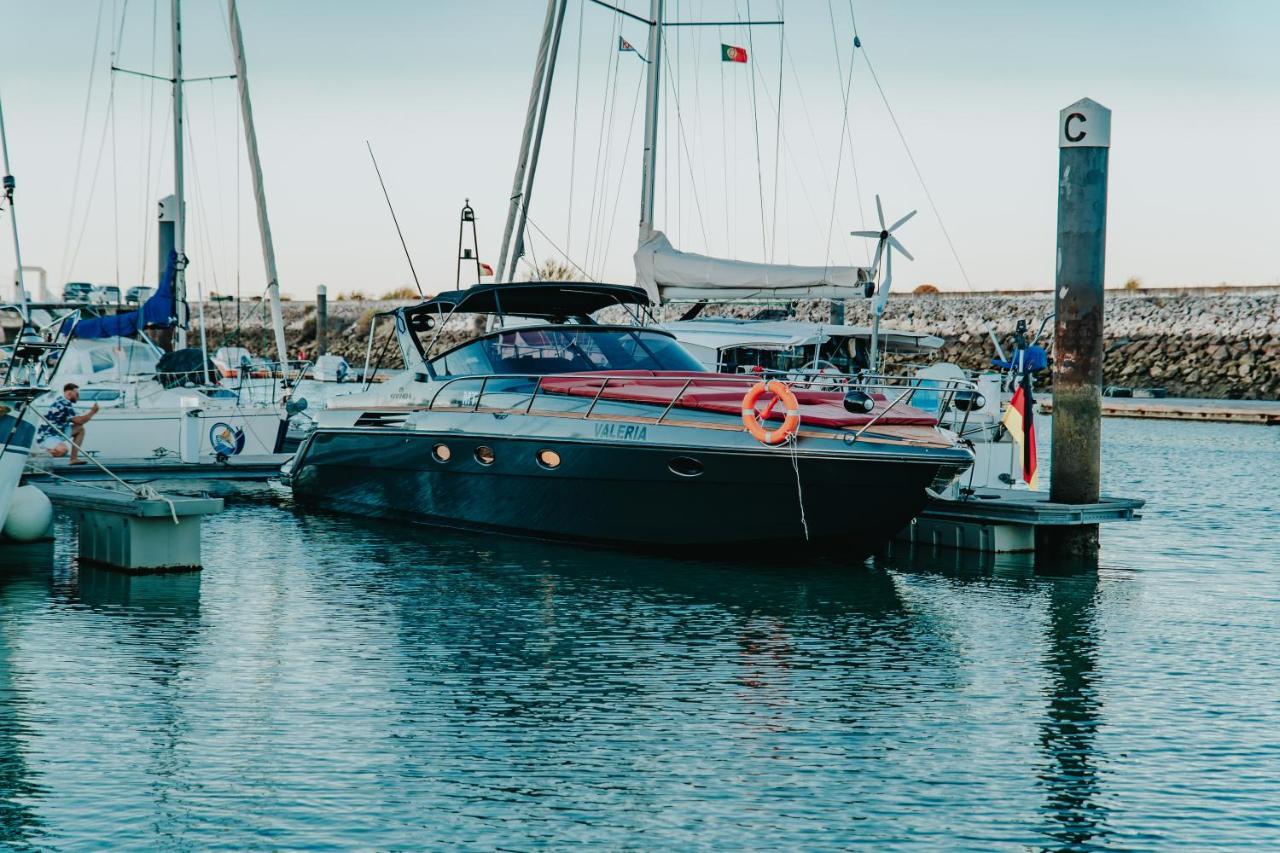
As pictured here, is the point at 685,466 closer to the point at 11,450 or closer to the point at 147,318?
the point at 11,450

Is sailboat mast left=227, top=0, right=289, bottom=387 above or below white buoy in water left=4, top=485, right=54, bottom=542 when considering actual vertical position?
above

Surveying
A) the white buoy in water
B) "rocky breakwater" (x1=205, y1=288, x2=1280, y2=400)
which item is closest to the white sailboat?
the white buoy in water

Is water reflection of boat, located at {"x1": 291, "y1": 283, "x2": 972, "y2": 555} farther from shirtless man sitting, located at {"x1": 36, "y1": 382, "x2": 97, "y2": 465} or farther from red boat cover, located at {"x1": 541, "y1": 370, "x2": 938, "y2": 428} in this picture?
shirtless man sitting, located at {"x1": 36, "y1": 382, "x2": 97, "y2": 465}

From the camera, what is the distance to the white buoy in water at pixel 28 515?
14.8m

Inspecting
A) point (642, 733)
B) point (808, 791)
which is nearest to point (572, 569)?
point (642, 733)

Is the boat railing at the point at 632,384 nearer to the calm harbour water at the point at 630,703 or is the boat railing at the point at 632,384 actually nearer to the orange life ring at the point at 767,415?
the orange life ring at the point at 767,415

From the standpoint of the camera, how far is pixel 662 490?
13.8 m

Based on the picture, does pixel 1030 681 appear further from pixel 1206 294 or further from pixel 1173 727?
pixel 1206 294

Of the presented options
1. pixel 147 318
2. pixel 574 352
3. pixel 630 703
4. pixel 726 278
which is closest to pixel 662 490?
pixel 574 352

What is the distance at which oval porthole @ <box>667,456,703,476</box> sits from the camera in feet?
44.1

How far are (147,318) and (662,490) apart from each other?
12749 millimetres

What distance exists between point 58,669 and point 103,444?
1205cm

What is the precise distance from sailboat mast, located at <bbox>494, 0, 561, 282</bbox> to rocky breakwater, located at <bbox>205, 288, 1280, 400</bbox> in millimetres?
27775

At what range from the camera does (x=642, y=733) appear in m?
8.27
